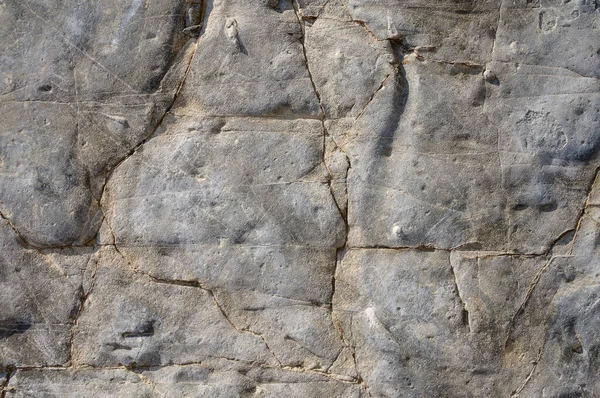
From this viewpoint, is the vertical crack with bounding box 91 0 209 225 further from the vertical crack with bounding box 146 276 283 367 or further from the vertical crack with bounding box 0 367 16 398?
the vertical crack with bounding box 0 367 16 398

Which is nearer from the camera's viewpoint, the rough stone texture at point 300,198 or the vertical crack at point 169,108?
the rough stone texture at point 300,198

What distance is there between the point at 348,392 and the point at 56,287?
1.33 m

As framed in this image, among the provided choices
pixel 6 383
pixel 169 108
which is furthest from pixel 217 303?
pixel 6 383

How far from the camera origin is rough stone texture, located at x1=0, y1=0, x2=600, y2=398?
286 centimetres

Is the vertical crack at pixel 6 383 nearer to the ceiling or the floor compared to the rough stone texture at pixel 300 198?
nearer to the floor

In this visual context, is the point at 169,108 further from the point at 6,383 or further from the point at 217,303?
the point at 6,383

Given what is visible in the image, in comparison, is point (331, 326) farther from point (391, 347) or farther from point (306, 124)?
point (306, 124)

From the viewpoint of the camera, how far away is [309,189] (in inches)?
115

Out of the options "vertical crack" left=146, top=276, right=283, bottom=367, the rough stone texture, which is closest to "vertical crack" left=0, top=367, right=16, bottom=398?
the rough stone texture

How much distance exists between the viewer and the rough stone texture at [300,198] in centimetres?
286

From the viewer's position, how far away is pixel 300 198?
293cm

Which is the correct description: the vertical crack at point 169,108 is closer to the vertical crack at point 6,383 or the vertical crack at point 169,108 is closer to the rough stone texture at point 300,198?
the rough stone texture at point 300,198

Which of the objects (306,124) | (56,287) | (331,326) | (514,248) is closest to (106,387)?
(56,287)

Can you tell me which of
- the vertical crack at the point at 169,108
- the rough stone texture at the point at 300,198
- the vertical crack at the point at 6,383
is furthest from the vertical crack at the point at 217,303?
the vertical crack at the point at 6,383
